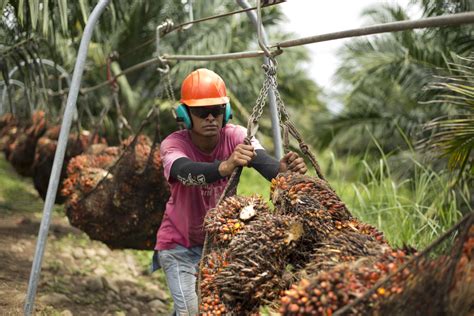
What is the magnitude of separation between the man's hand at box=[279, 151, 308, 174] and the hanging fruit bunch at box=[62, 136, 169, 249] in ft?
6.13

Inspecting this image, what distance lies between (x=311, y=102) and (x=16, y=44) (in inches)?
550

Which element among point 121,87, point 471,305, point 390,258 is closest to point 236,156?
point 390,258

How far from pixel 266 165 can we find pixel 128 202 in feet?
6.22

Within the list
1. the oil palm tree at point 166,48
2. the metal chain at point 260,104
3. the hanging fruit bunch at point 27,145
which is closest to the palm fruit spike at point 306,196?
the metal chain at point 260,104

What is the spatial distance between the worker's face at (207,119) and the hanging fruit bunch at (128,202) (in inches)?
56.0

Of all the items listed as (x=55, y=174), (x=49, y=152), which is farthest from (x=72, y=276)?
(x=55, y=174)

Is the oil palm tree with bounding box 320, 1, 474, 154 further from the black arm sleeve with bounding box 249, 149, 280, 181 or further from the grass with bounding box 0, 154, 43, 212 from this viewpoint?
the black arm sleeve with bounding box 249, 149, 280, 181

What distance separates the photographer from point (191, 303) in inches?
137

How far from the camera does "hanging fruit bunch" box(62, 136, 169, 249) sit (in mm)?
5012

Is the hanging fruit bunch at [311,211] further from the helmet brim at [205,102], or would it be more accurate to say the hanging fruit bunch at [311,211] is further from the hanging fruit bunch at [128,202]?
the hanging fruit bunch at [128,202]

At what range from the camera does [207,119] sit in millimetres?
3578

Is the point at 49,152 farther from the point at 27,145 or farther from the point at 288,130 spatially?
the point at 288,130

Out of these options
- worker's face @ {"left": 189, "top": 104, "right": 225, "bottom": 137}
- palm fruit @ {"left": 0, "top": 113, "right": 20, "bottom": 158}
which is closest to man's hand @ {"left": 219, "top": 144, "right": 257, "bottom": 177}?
→ worker's face @ {"left": 189, "top": 104, "right": 225, "bottom": 137}

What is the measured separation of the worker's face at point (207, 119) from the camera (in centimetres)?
355
